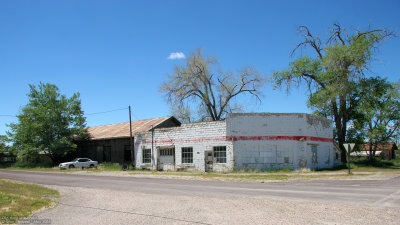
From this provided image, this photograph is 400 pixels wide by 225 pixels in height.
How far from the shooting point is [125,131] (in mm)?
38969

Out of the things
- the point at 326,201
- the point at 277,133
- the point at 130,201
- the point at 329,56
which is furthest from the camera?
the point at 329,56

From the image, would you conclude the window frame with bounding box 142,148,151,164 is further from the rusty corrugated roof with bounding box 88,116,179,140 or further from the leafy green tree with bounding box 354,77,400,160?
the leafy green tree with bounding box 354,77,400,160

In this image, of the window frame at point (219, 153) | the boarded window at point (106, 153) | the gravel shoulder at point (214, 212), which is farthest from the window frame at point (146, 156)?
the gravel shoulder at point (214, 212)

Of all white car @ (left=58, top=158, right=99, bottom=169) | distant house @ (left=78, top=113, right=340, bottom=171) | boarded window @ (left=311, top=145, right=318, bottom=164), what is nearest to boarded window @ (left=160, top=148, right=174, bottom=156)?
distant house @ (left=78, top=113, right=340, bottom=171)

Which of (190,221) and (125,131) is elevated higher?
(125,131)

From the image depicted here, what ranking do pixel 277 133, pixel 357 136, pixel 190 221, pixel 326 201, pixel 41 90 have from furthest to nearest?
1. pixel 41 90
2. pixel 357 136
3. pixel 277 133
4. pixel 326 201
5. pixel 190 221

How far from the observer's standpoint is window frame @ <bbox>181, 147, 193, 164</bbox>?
94.5ft

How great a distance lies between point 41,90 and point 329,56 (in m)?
36.3

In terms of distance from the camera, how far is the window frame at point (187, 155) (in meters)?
28.8

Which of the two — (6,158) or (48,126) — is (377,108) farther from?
(6,158)

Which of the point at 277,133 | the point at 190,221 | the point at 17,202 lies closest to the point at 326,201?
the point at 190,221

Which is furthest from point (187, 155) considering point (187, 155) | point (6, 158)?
point (6, 158)

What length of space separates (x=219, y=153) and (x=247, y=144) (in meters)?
2.56

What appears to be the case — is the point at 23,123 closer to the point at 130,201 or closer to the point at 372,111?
the point at 130,201
